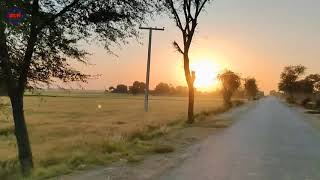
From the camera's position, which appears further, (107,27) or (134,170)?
(107,27)

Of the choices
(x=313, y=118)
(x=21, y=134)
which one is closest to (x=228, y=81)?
(x=313, y=118)

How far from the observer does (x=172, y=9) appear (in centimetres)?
3359

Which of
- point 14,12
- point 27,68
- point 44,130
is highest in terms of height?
point 14,12

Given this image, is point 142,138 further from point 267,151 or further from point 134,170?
point 134,170

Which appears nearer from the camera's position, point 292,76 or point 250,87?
point 292,76

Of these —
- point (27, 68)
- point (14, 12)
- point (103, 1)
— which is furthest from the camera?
point (103, 1)

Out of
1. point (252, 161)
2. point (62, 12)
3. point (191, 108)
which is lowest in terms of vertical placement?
point (252, 161)

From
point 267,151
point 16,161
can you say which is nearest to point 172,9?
point 267,151

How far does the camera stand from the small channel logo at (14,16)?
1094 centimetres

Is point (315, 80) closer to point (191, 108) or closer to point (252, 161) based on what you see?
point (191, 108)

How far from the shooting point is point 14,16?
442 inches

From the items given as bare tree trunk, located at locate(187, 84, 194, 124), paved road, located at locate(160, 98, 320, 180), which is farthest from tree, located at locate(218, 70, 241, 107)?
paved road, located at locate(160, 98, 320, 180)

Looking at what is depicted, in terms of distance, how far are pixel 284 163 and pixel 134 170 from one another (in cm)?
418

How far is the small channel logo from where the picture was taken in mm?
10938
